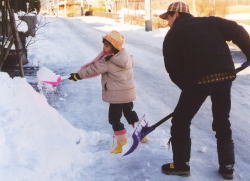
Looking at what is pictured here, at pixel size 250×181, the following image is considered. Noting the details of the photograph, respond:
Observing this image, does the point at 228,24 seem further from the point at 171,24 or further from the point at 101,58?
the point at 101,58

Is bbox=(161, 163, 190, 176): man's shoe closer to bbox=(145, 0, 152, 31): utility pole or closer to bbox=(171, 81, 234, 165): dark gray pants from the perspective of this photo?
bbox=(171, 81, 234, 165): dark gray pants

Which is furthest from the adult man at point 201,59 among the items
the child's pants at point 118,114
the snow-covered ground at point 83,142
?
the child's pants at point 118,114

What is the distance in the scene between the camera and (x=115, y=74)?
4605 millimetres

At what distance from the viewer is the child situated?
452cm

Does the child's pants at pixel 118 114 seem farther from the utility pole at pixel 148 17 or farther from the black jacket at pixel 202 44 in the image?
the utility pole at pixel 148 17

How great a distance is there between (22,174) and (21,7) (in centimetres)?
1202

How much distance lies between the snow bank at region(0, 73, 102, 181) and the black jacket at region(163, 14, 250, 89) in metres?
1.57

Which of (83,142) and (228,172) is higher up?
(228,172)

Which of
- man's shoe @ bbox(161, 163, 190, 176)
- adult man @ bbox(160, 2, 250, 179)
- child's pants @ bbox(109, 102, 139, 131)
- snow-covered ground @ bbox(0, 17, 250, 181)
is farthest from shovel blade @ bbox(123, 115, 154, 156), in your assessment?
adult man @ bbox(160, 2, 250, 179)

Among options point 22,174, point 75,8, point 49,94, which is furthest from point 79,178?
point 75,8

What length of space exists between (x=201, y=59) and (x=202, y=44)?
13cm

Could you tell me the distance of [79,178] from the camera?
4.15m

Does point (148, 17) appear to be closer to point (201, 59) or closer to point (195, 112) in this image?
point (195, 112)

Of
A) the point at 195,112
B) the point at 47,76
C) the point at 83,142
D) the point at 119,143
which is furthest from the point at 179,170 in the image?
the point at 47,76
